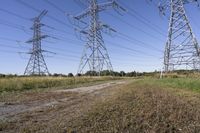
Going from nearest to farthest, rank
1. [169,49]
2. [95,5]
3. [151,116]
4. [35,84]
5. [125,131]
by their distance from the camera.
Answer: [125,131]
[151,116]
[35,84]
[169,49]
[95,5]

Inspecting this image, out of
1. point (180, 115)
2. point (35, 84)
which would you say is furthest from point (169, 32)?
point (180, 115)

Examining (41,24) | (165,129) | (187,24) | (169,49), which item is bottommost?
(165,129)

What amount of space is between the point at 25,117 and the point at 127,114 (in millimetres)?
2573

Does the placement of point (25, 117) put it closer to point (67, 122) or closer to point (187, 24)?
point (67, 122)

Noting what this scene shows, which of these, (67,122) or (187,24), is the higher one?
(187,24)

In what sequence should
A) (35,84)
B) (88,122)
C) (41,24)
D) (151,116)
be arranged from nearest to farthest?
(88,122), (151,116), (35,84), (41,24)

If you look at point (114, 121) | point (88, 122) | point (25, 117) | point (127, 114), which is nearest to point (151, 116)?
point (127, 114)

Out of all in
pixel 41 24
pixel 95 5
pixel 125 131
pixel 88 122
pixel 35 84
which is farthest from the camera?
pixel 41 24

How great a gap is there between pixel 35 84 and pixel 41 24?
75.9 feet

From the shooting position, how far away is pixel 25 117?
8.00 m

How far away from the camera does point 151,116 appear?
24.8ft

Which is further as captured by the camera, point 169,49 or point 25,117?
point 169,49

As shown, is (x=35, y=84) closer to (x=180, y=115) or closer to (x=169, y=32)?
(x=169, y=32)

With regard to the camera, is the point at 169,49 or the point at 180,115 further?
the point at 169,49
